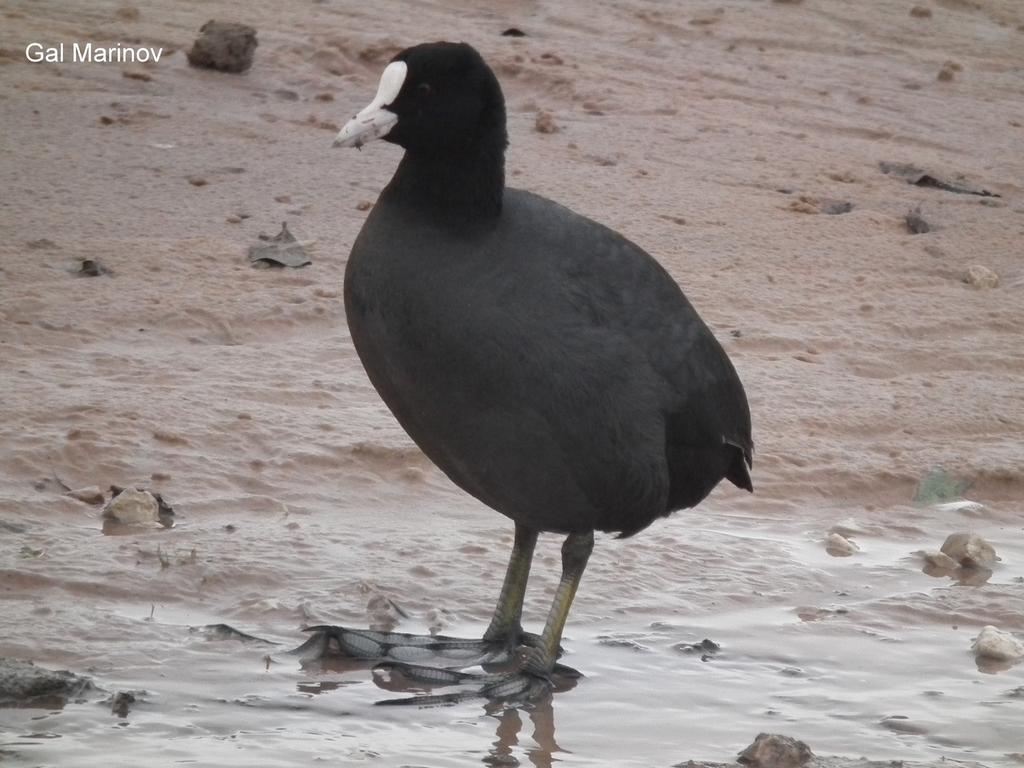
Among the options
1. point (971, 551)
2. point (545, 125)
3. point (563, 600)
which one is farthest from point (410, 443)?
point (545, 125)

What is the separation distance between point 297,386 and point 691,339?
203cm

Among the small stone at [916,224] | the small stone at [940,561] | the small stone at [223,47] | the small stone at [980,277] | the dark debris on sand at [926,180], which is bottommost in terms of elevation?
the small stone at [940,561]

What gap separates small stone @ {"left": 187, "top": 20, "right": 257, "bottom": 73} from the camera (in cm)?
885

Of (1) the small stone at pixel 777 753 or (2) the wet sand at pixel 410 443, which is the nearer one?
(1) the small stone at pixel 777 753

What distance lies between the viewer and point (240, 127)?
8.43 metres

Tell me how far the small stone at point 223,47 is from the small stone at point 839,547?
4.98 metres

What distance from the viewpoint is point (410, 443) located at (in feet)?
18.2

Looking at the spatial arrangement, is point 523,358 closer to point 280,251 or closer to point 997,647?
point 997,647

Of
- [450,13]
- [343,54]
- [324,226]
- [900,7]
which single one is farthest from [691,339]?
[900,7]

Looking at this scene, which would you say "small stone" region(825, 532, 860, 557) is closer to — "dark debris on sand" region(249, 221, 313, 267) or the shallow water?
the shallow water

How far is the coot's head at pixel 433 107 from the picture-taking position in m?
3.96

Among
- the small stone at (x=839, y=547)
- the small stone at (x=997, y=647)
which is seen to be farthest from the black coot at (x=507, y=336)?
the small stone at (x=839, y=547)

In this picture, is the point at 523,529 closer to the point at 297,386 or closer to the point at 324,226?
the point at 297,386

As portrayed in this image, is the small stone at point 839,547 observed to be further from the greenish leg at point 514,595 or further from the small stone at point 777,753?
the small stone at point 777,753
